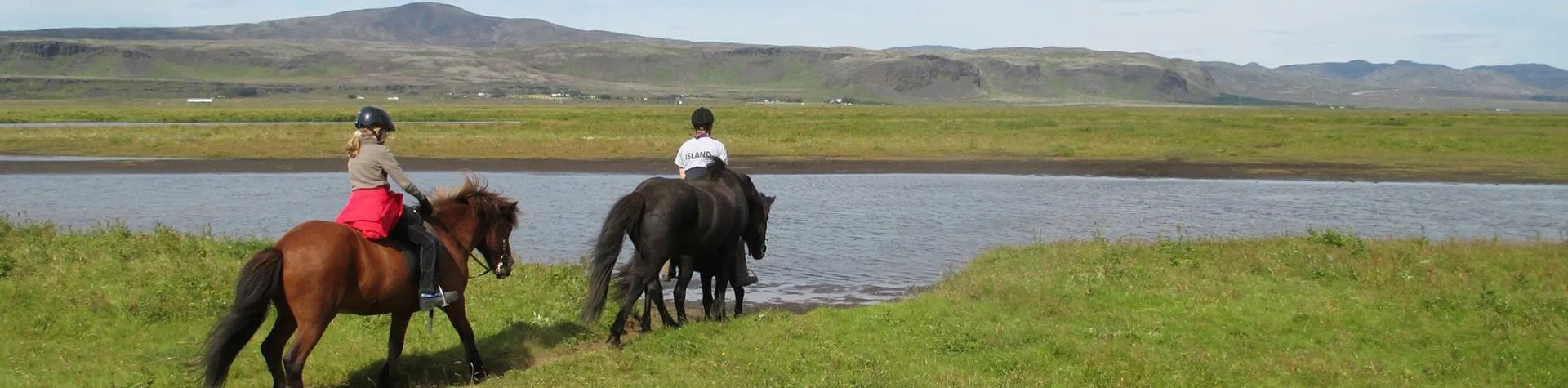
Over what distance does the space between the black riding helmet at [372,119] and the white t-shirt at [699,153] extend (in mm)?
3671

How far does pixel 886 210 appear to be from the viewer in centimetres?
2531

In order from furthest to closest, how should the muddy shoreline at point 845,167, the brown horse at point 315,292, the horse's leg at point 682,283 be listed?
the muddy shoreline at point 845,167 → the horse's leg at point 682,283 → the brown horse at point 315,292

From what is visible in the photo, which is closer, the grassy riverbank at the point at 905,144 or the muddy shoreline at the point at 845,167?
the muddy shoreline at the point at 845,167

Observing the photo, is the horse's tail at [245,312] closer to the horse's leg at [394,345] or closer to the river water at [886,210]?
the horse's leg at [394,345]

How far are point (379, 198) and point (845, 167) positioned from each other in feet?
97.5

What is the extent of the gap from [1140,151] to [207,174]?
93.7ft

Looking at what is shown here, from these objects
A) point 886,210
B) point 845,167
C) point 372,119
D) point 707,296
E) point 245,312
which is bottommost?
point 845,167

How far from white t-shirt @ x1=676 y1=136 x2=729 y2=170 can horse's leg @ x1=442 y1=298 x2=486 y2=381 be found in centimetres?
314

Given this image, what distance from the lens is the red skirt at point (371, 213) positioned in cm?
873

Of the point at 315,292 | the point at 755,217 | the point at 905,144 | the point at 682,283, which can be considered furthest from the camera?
the point at 905,144

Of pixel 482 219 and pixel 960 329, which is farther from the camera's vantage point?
pixel 960 329

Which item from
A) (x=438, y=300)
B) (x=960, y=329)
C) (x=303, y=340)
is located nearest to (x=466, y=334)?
(x=438, y=300)

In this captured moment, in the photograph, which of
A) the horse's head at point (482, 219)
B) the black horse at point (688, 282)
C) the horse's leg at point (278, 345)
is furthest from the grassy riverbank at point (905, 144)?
the horse's leg at point (278, 345)

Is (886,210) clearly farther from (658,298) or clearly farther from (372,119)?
(372,119)
